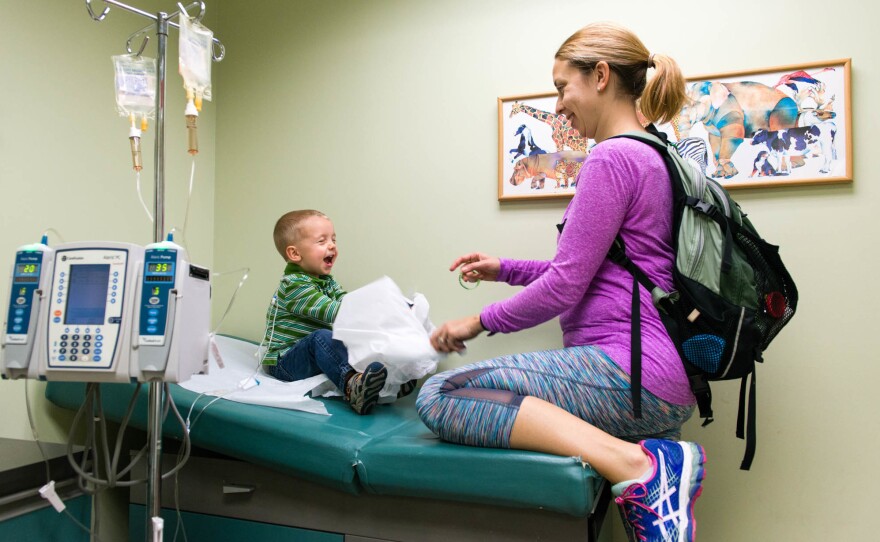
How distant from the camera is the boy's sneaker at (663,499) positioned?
1.21m

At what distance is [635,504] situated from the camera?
1.21 m

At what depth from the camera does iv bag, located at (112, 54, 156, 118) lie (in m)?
1.46

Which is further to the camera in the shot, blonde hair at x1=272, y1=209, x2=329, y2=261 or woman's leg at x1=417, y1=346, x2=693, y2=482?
blonde hair at x1=272, y1=209, x2=329, y2=261

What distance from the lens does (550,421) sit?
4.21 feet

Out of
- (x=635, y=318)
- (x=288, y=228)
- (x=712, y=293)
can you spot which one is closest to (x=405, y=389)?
(x=288, y=228)

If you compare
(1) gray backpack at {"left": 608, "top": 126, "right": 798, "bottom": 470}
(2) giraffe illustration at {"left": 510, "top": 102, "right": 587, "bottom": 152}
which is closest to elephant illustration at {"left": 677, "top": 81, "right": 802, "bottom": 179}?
(2) giraffe illustration at {"left": 510, "top": 102, "right": 587, "bottom": 152}

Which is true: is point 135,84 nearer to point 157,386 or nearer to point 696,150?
point 157,386

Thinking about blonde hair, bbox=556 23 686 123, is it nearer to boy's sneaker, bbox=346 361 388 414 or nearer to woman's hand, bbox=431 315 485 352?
woman's hand, bbox=431 315 485 352

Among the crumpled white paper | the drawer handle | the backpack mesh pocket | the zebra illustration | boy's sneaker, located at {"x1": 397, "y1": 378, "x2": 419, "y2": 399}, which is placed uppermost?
the zebra illustration

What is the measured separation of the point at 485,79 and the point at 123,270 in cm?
142

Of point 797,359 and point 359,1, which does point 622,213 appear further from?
point 359,1

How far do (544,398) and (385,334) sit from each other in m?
0.60

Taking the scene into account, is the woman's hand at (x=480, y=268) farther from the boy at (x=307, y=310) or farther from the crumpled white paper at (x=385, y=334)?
the boy at (x=307, y=310)

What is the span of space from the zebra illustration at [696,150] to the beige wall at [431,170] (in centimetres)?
15
